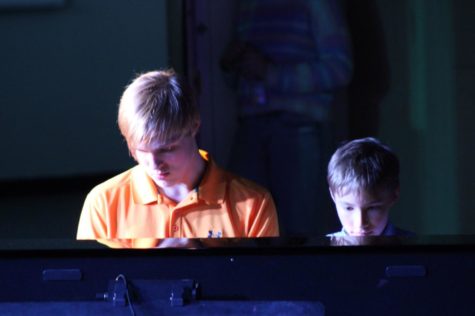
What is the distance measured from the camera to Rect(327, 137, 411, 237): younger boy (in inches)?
88.9

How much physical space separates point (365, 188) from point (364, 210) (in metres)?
0.06

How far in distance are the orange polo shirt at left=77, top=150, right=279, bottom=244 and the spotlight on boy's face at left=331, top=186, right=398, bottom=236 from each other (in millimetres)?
165

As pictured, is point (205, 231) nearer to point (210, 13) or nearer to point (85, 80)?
point (210, 13)

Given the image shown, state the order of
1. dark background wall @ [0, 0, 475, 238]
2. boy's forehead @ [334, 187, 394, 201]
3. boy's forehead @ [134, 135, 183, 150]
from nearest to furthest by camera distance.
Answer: boy's forehead @ [134, 135, 183, 150] < boy's forehead @ [334, 187, 394, 201] < dark background wall @ [0, 0, 475, 238]

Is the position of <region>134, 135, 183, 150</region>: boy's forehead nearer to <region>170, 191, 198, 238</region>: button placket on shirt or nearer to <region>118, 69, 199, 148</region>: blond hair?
<region>118, 69, 199, 148</region>: blond hair

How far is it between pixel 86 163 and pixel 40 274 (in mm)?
4006

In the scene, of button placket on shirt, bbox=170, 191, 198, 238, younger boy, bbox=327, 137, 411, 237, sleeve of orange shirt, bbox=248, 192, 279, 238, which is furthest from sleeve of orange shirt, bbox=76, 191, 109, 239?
younger boy, bbox=327, 137, 411, 237

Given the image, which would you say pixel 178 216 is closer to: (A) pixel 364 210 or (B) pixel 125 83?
(A) pixel 364 210

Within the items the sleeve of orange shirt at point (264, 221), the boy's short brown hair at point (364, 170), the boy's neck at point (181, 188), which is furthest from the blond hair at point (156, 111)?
the boy's short brown hair at point (364, 170)

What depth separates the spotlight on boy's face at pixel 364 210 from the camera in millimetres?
2244

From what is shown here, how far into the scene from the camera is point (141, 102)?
2.22 m

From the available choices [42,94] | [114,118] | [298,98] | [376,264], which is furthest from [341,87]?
[376,264]

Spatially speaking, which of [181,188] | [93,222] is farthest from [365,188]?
[93,222]

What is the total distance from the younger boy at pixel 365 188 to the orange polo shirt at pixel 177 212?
0.55ft
